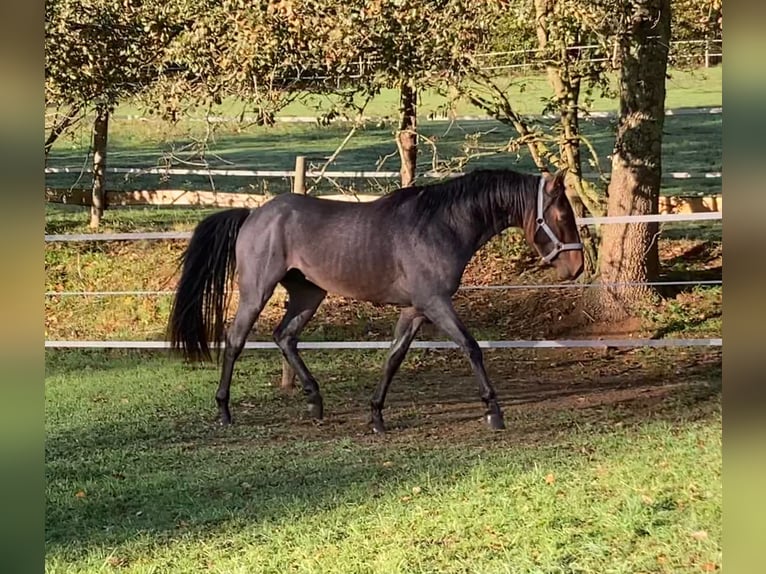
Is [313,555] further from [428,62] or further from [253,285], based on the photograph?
[428,62]

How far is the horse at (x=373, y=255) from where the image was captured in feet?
15.7

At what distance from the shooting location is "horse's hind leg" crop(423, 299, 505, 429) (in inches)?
186

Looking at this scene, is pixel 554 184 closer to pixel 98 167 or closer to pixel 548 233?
pixel 548 233

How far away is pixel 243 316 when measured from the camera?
5.25 meters

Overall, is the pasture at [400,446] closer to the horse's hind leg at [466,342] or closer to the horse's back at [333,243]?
the horse's hind leg at [466,342]

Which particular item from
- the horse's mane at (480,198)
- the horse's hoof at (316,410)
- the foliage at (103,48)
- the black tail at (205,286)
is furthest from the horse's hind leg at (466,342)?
the foliage at (103,48)

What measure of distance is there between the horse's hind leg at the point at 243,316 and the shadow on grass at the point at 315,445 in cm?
19

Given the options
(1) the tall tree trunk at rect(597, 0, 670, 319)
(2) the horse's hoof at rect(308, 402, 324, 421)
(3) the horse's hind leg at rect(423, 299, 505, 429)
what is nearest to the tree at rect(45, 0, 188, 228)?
(1) the tall tree trunk at rect(597, 0, 670, 319)

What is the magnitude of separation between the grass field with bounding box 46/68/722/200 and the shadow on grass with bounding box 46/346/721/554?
4657 mm

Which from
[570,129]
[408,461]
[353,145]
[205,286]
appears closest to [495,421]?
[408,461]

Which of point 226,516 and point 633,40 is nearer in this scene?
point 226,516

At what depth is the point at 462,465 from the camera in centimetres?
400
